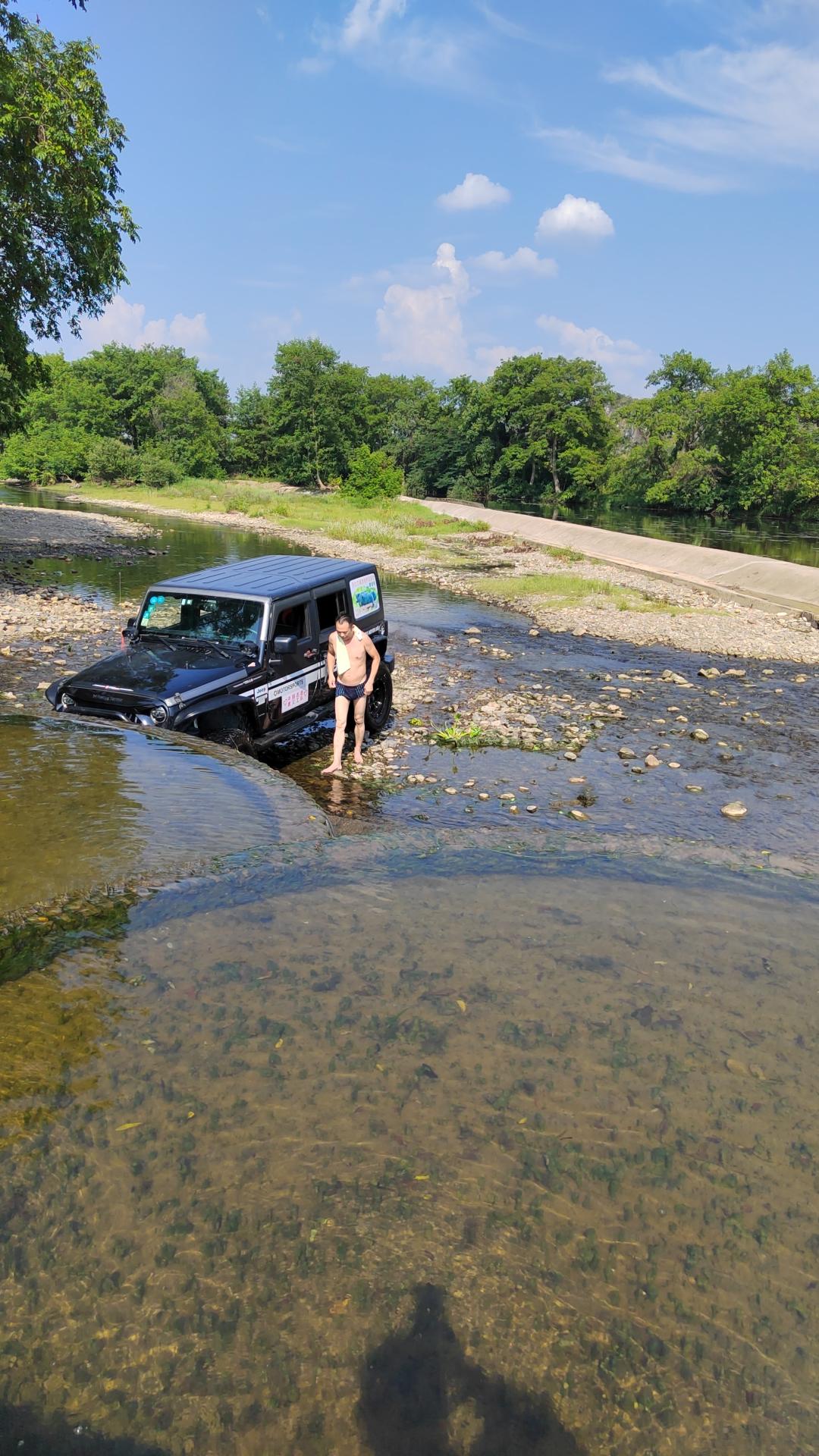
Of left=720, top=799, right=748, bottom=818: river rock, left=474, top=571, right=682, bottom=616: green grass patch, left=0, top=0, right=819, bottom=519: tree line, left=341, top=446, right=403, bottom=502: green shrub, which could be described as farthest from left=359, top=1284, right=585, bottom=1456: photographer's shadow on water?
left=341, top=446, right=403, bottom=502: green shrub

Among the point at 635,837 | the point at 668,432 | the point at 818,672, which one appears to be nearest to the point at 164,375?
the point at 668,432

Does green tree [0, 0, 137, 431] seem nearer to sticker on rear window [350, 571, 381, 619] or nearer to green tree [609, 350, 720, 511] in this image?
sticker on rear window [350, 571, 381, 619]

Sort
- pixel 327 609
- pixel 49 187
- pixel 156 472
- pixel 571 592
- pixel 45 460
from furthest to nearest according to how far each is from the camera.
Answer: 1. pixel 45 460
2. pixel 156 472
3. pixel 571 592
4. pixel 49 187
5. pixel 327 609

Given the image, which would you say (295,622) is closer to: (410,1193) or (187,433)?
(410,1193)

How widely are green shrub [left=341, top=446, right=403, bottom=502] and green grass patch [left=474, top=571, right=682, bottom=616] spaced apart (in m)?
35.7

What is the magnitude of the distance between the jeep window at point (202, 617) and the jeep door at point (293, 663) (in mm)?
280

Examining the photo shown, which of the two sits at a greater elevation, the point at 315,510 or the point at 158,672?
the point at 315,510

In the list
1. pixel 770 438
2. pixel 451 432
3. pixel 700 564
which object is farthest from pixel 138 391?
pixel 700 564

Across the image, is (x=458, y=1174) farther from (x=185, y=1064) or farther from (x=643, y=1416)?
(x=185, y=1064)

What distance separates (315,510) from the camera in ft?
192

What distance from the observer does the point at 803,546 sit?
47625 mm

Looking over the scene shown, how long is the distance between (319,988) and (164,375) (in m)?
100

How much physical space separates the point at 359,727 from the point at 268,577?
2253 mm

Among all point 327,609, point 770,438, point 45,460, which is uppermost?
point 770,438
